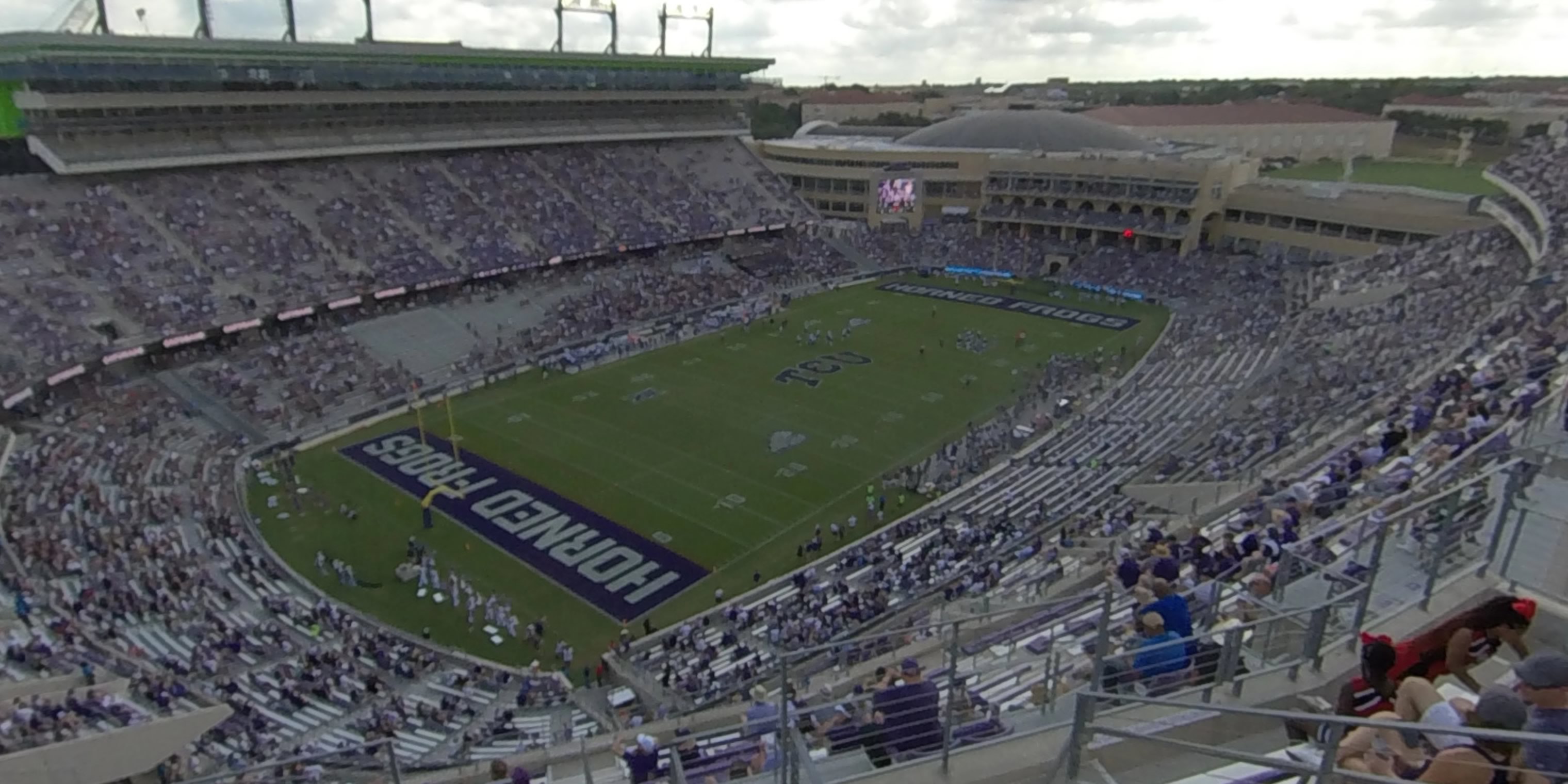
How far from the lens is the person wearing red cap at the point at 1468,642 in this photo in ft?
21.3

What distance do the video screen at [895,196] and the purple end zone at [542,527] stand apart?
4360 centimetres

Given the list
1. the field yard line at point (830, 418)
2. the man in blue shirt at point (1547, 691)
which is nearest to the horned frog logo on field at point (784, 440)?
the field yard line at point (830, 418)

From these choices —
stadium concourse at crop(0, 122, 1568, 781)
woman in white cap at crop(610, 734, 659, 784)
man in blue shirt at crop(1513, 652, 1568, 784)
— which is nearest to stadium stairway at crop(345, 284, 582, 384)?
stadium concourse at crop(0, 122, 1568, 781)

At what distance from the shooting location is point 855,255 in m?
63.8

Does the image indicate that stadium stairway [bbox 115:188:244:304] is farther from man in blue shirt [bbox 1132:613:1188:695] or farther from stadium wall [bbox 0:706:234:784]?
man in blue shirt [bbox 1132:613:1188:695]

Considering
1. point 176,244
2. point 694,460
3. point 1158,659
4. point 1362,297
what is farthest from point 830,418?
point 176,244

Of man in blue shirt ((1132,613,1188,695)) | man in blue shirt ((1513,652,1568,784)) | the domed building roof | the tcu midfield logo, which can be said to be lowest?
the tcu midfield logo

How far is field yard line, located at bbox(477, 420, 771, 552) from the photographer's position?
2750 cm

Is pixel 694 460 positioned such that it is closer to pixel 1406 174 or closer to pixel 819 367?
pixel 819 367

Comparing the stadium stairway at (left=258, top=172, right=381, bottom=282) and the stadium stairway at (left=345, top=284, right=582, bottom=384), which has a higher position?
the stadium stairway at (left=258, top=172, right=381, bottom=282)

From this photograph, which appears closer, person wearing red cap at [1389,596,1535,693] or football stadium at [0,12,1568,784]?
person wearing red cap at [1389,596,1535,693]

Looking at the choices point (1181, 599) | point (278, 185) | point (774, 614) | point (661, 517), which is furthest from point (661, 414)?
point (1181, 599)

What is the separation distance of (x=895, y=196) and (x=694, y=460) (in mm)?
41849

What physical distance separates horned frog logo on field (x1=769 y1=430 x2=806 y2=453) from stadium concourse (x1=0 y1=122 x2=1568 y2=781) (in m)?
5.82
